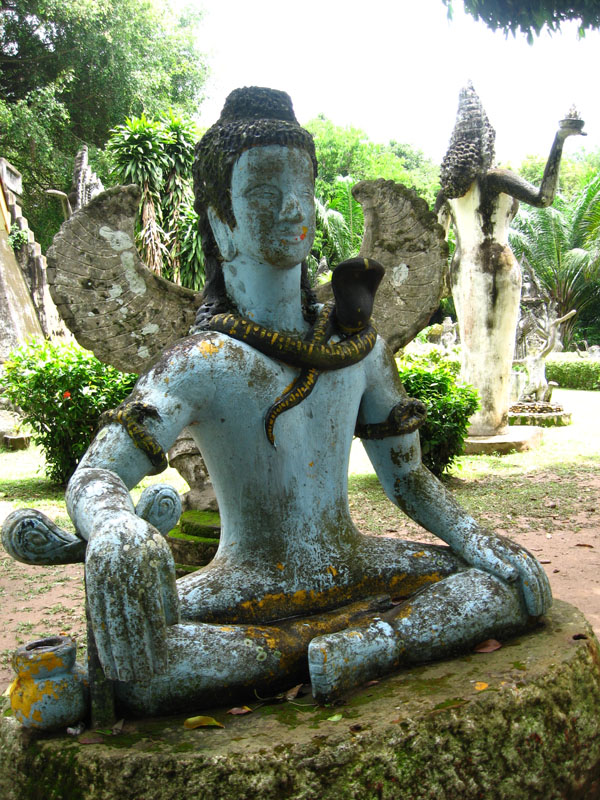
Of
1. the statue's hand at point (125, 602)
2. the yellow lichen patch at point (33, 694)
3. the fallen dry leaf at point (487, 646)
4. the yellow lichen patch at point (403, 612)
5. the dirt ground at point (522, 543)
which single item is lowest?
the dirt ground at point (522, 543)

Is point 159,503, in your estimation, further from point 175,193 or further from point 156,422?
point 175,193

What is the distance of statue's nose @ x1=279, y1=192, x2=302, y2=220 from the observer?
192 cm

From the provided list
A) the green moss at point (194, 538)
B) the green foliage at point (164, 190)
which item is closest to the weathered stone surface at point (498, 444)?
the green foliage at point (164, 190)

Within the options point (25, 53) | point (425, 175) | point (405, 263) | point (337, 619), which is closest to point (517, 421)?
point (405, 263)

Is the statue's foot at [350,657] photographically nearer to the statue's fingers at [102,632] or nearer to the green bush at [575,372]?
the statue's fingers at [102,632]

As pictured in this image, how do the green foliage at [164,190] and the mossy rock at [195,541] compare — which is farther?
the green foliage at [164,190]

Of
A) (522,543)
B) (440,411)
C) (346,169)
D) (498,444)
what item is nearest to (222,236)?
(522,543)

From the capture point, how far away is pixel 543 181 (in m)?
7.77

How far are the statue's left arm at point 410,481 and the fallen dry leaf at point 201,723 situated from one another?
0.90m

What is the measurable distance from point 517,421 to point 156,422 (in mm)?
10275

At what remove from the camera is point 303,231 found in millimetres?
1975

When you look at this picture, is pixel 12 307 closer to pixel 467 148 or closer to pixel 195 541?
pixel 467 148

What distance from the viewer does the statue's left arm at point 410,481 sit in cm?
218

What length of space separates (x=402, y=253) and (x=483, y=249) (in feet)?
20.1
